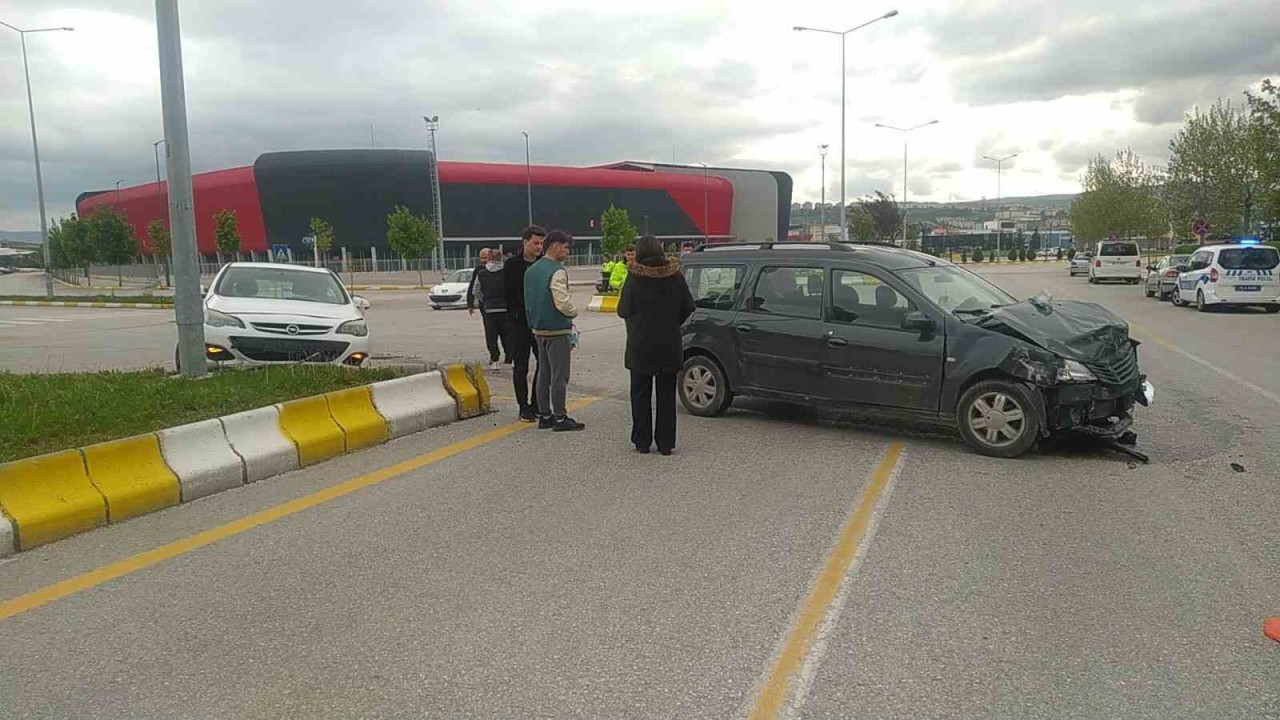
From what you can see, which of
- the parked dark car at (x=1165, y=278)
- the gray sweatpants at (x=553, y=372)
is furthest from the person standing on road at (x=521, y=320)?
the parked dark car at (x=1165, y=278)

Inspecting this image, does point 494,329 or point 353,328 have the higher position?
point 353,328

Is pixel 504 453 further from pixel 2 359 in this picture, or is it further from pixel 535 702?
pixel 2 359

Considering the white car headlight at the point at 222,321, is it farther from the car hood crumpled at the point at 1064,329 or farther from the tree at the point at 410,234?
the tree at the point at 410,234

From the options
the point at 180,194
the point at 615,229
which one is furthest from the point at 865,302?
the point at 615,229

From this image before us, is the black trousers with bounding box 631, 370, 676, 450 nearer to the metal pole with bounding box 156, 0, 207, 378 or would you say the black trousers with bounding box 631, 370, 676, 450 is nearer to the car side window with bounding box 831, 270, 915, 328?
the car side window with bounding box 831, 270, 915, 328

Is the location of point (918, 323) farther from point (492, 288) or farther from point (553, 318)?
point (492, 288)

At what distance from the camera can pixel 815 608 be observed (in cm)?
424

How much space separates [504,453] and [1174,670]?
16.9ft

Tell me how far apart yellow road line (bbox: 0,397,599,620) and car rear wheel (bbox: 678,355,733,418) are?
2.13 m

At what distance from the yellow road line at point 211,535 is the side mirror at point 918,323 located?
12.2ft

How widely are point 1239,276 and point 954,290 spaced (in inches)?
703

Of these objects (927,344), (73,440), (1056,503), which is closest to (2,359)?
(73,440)

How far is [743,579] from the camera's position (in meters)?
4.63

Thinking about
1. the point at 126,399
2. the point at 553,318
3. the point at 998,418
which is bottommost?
the point at 998,418
